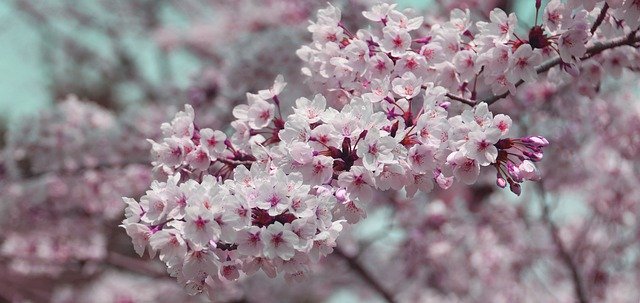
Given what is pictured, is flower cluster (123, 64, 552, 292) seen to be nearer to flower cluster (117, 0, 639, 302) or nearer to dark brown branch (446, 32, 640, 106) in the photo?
flower cluster (117, 0, 639, 302)

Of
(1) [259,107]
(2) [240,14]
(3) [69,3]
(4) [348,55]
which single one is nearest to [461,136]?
(4) [348,55]

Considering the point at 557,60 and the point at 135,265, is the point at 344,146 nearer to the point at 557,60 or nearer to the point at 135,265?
the point at 557,60

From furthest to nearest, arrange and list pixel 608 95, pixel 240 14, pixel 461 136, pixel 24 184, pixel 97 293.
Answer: pixel 240 14 < pixel 97 293 < pixel 24 184 < pixel 608 95 < pixel 461 136

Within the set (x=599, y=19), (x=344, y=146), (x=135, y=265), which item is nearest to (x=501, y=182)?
(x=344, y=146)

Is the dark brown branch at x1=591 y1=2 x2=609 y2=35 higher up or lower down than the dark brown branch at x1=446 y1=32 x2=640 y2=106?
higher up

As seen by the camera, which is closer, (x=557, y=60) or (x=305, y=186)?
(x=305, y=186)

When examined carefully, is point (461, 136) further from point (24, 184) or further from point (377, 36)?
point (24, 184)

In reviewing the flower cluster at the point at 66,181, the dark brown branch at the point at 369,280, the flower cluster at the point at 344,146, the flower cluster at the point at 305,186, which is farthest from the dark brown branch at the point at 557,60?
the flower cluster at the point at 66,181

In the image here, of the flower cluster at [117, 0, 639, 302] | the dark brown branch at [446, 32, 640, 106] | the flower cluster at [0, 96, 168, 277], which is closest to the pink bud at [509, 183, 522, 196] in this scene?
the flower cluster at [117, 0, 639, 302]

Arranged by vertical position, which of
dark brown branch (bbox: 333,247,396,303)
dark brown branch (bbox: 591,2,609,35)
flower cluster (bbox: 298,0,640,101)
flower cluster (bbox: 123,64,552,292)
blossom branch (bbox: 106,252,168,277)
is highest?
dark brown branch (bbox: 591,2,609,35)

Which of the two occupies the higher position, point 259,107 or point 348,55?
point 348,55

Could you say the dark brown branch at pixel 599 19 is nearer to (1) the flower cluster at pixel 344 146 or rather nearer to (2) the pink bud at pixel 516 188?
(1) the flower cluster at pixel 344 146
